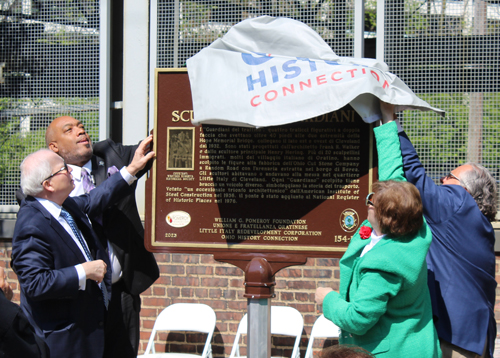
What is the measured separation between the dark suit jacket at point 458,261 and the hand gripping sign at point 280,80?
0.42 m

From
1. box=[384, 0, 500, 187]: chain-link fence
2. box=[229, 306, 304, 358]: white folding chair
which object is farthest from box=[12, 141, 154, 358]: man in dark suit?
box=[384, 0, 500, 187]: chain-link fence

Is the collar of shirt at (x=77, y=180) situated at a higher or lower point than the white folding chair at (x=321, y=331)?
higher

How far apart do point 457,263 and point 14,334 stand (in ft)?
7.43

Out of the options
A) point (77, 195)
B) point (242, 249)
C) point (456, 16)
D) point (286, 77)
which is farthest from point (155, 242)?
point (456, 16)

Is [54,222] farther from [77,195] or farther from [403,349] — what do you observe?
[403,349]

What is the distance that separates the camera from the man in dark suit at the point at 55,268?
9.12 feet

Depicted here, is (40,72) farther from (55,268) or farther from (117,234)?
(55,268)

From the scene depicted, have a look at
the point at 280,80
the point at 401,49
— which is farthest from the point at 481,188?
the point at 401,49

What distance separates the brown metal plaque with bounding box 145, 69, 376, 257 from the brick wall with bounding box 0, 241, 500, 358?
6.13 feet

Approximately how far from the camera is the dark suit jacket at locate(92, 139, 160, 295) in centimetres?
361

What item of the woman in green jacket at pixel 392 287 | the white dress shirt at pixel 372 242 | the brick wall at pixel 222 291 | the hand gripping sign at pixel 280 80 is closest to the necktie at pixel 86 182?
the hand gripping sign at pixel 280 80

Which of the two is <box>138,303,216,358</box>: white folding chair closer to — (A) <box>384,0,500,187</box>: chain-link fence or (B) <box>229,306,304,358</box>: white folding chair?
(B) <box>229,306,304,358</box>: white folding chair

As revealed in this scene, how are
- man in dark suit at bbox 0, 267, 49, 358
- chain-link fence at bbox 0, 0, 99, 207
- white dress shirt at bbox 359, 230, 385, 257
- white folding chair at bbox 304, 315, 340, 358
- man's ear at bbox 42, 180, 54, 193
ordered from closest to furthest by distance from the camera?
man in dark suit at bbox 0, 267, 49, 358, white dress shirt at bbox 359, 230, 385, 257, man's ear at bbox 42, 180, 54, 193, white folding chair at bbox 304, 315, 340, 358, chain-link fence at bbox 0, 0, 99, 207

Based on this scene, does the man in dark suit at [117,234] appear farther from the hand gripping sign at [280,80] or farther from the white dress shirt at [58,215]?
the hand gripping sign at [280,80]
